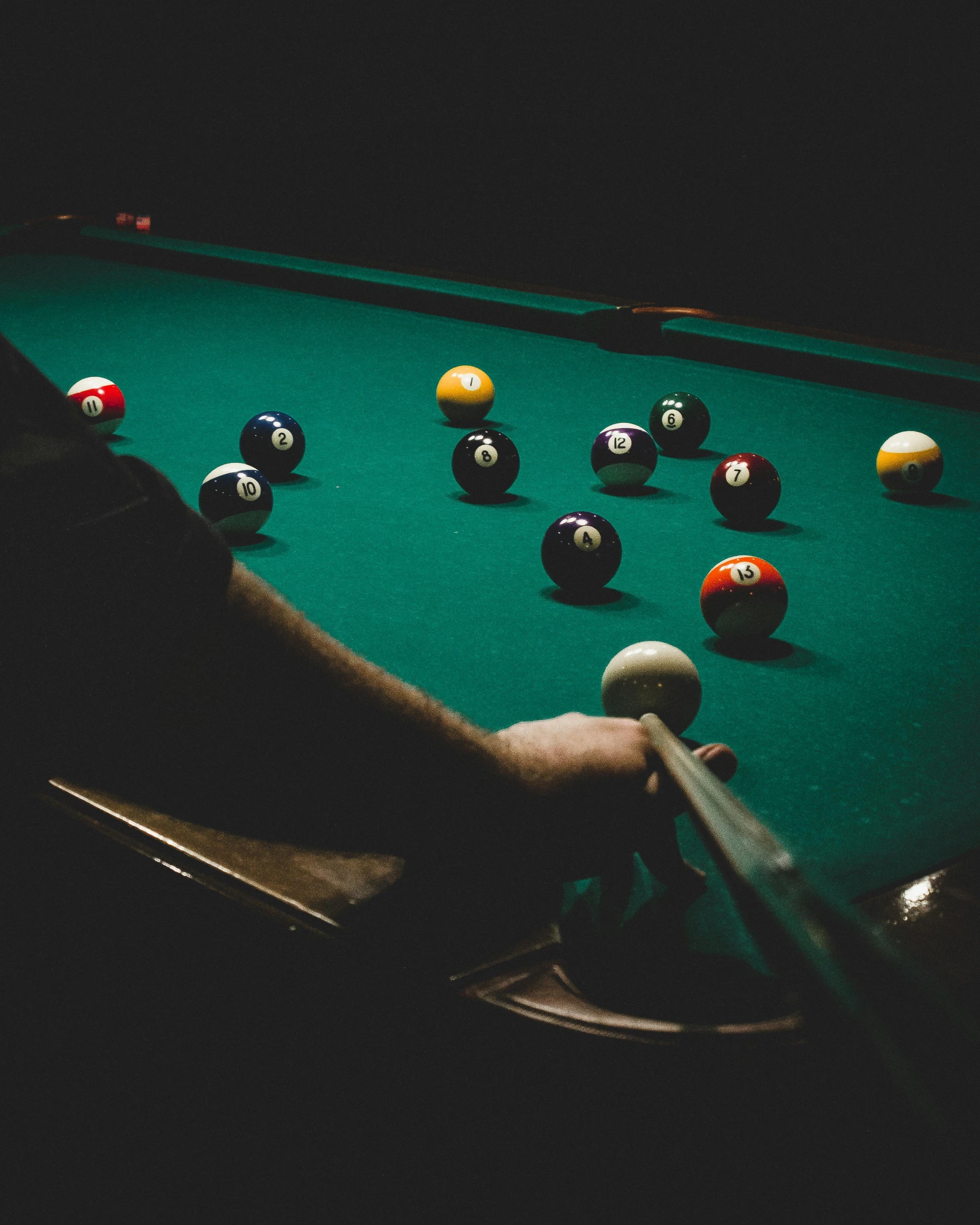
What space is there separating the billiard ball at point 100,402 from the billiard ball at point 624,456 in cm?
137

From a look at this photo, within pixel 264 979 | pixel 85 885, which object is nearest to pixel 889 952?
pixel 264 979

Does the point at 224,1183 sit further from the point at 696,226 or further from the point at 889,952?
the point at 696,226

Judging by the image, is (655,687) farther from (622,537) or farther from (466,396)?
(466,396)

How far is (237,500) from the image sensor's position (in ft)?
8.60

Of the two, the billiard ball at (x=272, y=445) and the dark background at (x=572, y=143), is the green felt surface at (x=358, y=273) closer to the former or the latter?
the dark background at (x=572, y=143)

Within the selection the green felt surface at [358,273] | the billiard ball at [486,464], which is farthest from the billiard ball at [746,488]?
the green felt surface at [358,273]

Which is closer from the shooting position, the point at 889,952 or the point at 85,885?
the point at 889,952

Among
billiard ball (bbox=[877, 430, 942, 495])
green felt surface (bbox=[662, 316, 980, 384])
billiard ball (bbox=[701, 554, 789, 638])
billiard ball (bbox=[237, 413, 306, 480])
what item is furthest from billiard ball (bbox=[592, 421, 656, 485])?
green felt surface (bbox=[662, 316, 980, 384])

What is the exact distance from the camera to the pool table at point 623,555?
1160 mm

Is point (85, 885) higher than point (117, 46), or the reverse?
point (117, 46)

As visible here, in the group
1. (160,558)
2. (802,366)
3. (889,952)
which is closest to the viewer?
(889,952)

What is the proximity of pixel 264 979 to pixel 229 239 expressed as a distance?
778cm

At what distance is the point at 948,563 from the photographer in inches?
101

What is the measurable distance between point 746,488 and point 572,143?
4.78m
